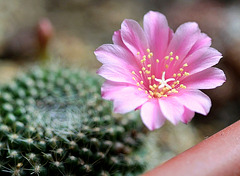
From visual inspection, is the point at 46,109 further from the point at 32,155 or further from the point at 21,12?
the point at 21,12

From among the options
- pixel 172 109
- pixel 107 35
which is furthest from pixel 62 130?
pixel 107 35

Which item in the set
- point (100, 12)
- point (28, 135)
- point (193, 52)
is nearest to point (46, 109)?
point (28, 135)

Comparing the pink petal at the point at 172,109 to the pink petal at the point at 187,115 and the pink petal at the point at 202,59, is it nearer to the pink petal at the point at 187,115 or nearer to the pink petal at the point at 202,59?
the pink petal at the point at 187,115

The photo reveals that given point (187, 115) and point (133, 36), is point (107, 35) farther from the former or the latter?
point (187, 115)

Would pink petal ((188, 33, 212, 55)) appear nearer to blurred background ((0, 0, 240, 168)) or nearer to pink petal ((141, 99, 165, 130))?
pink petal ((141, 99, 165, 130))

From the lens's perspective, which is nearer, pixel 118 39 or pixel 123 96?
pixel 123 96
